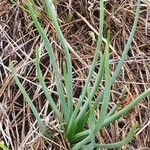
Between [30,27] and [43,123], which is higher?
[30,27]

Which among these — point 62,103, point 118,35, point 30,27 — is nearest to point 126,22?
point 118,35

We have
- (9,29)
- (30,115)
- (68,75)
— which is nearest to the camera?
(68,75)

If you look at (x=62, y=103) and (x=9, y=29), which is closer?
(x=62, y=103)

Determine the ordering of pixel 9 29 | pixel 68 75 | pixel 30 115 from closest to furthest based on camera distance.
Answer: pixel 68 75 → pixel 30 115 → pixel 9 29

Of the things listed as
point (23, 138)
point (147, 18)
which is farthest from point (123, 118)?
point (147, 18)

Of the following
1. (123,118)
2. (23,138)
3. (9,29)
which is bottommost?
(123,118)

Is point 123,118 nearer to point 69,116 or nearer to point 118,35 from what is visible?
point 69,116
